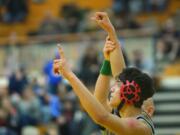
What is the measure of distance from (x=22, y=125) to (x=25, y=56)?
9.81ft

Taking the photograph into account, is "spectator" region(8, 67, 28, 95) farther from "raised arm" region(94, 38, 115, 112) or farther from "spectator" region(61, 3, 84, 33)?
"raised arm" region(94, 38, 115, 112)

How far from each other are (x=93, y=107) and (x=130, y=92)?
44 cm

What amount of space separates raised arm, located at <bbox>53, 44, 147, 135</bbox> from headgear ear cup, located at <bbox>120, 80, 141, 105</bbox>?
7.7 inches

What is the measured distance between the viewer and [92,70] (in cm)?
1447

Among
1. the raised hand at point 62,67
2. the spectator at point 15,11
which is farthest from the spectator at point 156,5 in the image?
the raised hand at point 62,67

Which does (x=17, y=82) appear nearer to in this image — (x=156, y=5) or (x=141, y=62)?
(x=141, y=62)

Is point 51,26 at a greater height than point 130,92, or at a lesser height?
lesser

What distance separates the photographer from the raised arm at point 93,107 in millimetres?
4633

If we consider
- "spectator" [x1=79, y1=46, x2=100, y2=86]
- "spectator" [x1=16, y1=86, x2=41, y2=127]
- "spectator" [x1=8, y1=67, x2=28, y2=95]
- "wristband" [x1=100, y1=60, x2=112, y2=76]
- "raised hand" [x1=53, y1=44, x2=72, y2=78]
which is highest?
"raised hand" [x1=53, y1=44, x2=72, y2=78]

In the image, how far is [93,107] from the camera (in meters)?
4.65

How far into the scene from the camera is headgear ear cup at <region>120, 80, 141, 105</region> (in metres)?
5.01

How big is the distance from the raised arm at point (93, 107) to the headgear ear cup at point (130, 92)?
7.7 inches

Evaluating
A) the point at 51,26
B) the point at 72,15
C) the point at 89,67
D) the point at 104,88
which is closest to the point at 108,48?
the point at 104,88

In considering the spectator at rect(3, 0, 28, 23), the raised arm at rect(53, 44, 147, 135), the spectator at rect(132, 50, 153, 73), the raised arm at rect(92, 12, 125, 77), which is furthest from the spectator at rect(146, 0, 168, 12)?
the raised arm at rect(53, 44, 147, 135)
